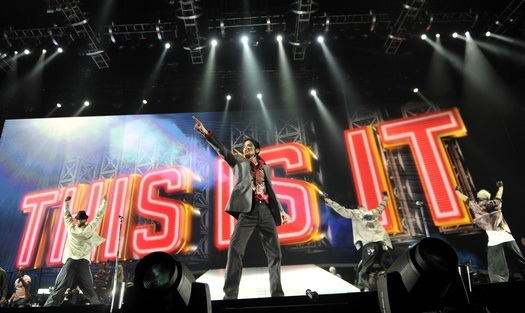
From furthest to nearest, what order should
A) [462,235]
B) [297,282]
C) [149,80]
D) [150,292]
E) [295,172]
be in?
1. [149,80]
2. [295,172]
3. [462,235]
4. [297,282]
5. [150,292]

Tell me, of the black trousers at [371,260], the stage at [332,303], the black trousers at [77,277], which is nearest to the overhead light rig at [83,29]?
the black trousers at [77,277]

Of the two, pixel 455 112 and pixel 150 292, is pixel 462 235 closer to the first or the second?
pixel 455 112

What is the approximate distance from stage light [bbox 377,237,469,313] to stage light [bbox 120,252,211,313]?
102 centimetres

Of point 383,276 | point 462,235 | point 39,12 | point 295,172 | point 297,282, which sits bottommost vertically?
point 383,276

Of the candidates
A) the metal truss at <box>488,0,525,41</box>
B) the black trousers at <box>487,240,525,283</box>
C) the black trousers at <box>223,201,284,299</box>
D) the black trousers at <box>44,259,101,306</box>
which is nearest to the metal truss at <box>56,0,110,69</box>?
the black trousers at <box>44,259,101,306</box>

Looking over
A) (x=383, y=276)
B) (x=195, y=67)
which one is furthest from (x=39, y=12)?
(x=383, y=276)

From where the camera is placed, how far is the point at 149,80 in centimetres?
848

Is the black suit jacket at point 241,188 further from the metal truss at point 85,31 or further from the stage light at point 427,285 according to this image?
the metal truss at point 85,31

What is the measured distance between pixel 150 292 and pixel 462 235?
6.87 metres

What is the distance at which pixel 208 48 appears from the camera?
316 inches

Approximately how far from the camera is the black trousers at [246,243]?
3.65 meters

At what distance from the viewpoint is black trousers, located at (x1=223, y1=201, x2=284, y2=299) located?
3.65 metres

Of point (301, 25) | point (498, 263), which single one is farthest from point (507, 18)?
point (498, 263)

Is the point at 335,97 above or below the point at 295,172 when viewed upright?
above
